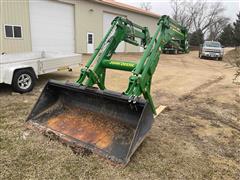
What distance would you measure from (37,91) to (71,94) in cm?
284

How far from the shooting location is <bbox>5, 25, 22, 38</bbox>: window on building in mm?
11938

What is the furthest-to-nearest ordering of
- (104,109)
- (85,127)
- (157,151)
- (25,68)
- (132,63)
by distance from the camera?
(25,68) → (132,63) → (104,109) → (85,127) → (157,151)

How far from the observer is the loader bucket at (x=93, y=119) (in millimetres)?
3232

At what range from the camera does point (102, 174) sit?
2939 millimetres

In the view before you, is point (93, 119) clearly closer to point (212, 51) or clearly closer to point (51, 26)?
point (51, 26)

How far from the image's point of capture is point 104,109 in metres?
3.82

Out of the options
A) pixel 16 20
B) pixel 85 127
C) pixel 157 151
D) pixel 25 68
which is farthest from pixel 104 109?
pixel 16 20

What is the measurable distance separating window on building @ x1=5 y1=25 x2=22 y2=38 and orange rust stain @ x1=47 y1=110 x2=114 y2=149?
9707 millimetres

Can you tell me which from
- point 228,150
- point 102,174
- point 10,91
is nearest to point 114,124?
point 102,174

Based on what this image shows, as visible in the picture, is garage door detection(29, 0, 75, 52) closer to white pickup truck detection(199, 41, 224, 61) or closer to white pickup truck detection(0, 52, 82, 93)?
white pickup truck detection(0, 52, 82, 93)

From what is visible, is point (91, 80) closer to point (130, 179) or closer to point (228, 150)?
point (130, 179)

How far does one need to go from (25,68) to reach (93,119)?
3346 millimetres

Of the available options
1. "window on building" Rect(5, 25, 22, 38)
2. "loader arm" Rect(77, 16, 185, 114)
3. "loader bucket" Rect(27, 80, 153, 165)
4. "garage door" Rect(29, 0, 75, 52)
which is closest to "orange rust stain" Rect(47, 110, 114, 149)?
"loader bucket" Rect(27, 80, 153, 165)

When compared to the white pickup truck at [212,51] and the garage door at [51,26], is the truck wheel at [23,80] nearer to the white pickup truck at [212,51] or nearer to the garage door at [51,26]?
the garage door at [51,26]
